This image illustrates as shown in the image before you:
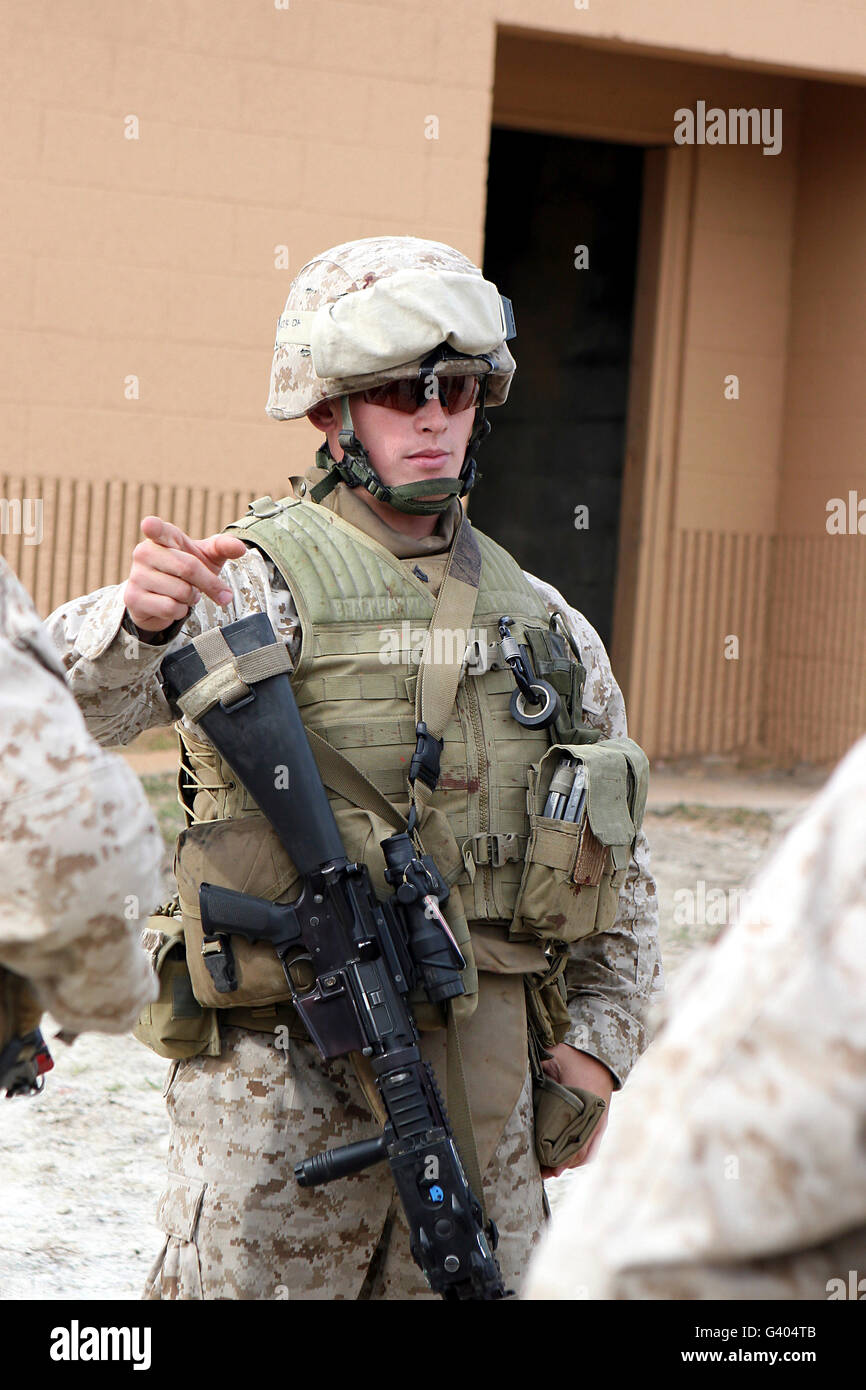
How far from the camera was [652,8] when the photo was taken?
7594 mm

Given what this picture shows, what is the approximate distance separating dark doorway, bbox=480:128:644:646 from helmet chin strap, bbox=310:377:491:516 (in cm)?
742

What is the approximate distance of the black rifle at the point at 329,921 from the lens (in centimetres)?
196

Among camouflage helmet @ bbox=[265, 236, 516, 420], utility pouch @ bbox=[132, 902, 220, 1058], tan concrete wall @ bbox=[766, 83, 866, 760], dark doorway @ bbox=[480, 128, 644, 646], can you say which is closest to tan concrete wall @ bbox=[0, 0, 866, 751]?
tan concrete wall @ bbox=[766, 83, 866, 760]

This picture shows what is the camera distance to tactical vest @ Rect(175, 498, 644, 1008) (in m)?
2.06

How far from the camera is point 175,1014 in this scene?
80.6 inches

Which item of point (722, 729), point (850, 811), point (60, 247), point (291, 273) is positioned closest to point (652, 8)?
point (291, 273)

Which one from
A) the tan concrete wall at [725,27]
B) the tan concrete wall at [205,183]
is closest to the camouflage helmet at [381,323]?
the tan concrete wall at [205,183]

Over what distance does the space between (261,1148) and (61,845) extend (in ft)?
2.89

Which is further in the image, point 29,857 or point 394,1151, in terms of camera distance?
point 394,1151

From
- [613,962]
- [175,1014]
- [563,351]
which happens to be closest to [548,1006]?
[613,962]

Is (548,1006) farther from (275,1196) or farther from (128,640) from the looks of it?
(128,640)

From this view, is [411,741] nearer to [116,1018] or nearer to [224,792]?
[224,792]

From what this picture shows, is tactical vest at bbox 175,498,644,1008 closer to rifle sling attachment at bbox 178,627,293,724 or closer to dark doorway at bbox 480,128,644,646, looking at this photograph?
rifle sling attachment at bbox 178,627,293,724

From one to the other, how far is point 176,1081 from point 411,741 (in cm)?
58
